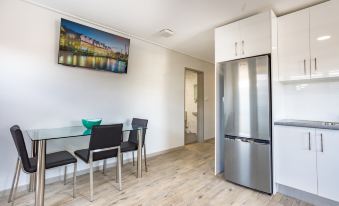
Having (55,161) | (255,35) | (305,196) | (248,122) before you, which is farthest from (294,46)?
(55,161)

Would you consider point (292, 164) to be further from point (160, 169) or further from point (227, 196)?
point (160, 169)

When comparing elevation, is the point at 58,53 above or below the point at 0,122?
above

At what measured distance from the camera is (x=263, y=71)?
2.26m

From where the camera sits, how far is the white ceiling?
2.32 m

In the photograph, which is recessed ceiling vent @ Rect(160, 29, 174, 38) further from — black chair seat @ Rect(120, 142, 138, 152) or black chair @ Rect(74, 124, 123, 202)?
black chair seat @ Rect(120, 142, 138, 152)

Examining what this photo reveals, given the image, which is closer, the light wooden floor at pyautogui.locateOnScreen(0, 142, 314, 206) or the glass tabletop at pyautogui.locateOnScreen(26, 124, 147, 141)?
the glass tabletop at pyautogui.locateOnScreen(26, 124, 147, 141)

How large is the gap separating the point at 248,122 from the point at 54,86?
2849mm

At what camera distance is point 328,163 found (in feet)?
6.37

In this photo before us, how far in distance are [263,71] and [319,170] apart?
1.32 metres

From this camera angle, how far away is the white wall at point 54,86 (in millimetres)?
2209

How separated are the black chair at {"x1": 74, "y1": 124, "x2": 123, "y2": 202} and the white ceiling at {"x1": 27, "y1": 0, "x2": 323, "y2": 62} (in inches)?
66.4

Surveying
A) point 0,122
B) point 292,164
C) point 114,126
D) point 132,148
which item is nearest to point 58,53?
point 0,122

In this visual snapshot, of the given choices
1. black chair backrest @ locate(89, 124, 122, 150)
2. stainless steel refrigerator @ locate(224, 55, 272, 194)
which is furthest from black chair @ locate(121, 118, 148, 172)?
stainless steel refrigerator @ locate(224, 55, 272, 194)

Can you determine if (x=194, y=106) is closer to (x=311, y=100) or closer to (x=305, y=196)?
(x=311, y=100)
